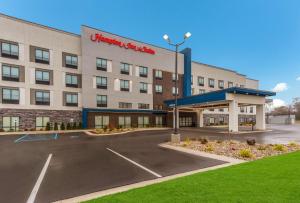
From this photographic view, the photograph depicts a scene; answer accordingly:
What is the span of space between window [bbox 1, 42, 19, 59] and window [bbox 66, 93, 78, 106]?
9502mm

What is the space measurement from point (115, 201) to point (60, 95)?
29996 mm

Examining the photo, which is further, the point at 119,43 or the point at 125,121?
the point at 119,43

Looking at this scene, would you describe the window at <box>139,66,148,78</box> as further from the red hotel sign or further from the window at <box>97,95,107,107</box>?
the window at <box>97,95,107,107</box>

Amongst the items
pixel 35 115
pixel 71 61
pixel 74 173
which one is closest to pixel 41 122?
pixel 35 115

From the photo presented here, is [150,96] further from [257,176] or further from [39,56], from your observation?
[257,176]

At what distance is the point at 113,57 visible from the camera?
34656 millimetres

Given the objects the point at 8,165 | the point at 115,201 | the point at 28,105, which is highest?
the point at 28,105

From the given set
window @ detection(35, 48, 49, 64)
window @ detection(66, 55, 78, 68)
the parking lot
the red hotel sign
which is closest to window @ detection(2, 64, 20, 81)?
window @ detection(35, 48, 49, 64)

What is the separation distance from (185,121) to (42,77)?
3041cm

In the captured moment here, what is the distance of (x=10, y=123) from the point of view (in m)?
26.1

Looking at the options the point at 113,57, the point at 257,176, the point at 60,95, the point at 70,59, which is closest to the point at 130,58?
the point at 113,57

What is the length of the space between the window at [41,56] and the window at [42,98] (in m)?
5.24

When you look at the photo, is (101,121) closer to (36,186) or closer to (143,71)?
(143,71)

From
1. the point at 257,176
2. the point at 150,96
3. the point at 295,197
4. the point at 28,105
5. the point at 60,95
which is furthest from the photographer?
the point at 150,96
